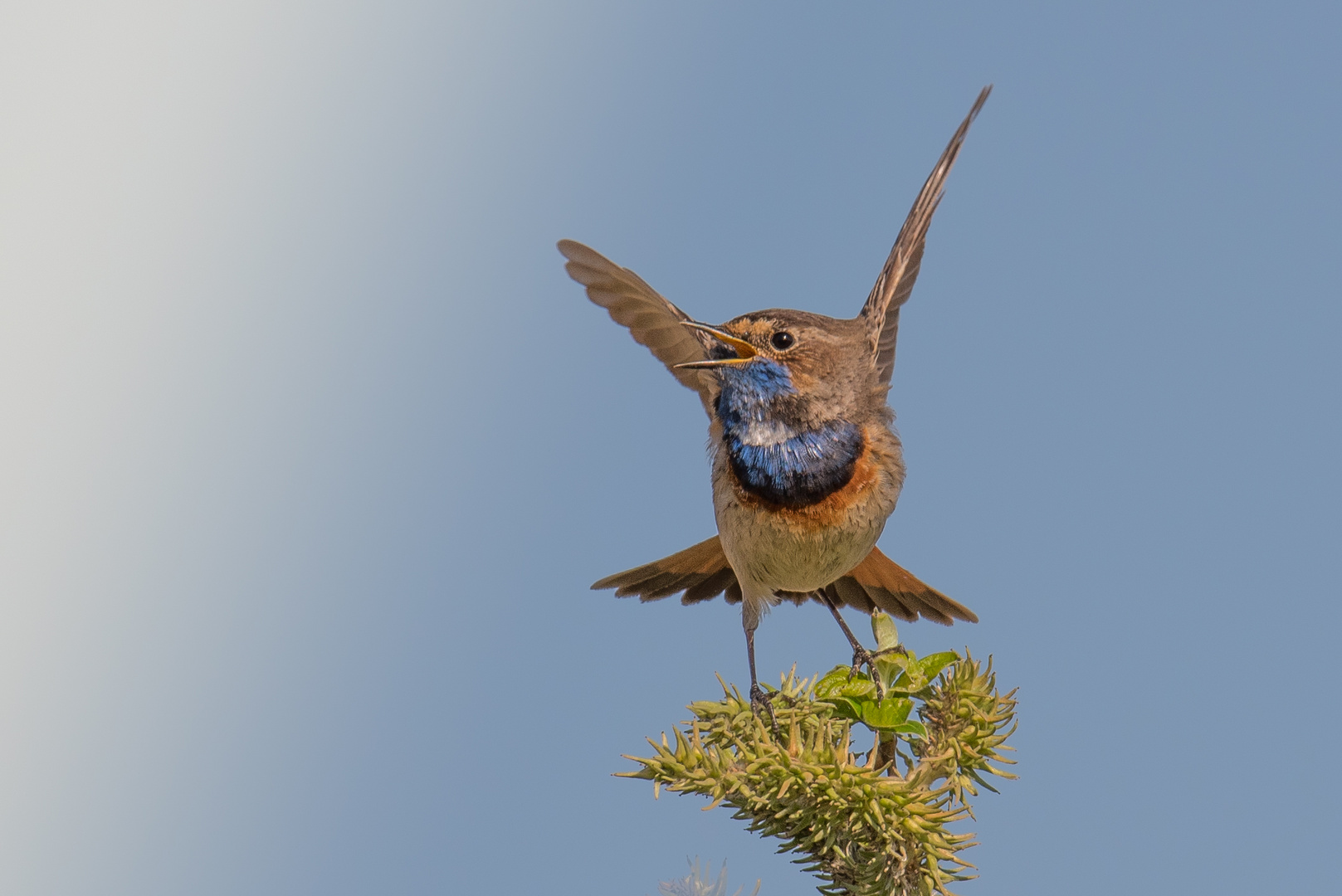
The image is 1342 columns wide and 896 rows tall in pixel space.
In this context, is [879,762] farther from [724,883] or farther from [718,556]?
[718,556]

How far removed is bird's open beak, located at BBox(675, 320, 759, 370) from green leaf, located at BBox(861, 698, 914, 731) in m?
0.92

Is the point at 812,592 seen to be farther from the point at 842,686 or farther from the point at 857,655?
the point at 842,686

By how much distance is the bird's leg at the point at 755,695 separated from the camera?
259 centimetres

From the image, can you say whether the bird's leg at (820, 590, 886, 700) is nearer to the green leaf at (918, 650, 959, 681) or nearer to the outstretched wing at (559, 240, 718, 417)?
the green leaf at (918, 650, 959, 681)

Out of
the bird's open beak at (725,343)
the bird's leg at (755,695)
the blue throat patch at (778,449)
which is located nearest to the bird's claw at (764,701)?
the bird's leg at (755,695)

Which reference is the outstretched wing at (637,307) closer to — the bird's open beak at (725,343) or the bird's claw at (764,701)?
the bird's open beak at (725,343)

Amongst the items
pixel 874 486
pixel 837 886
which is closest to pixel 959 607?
pixel 874 486

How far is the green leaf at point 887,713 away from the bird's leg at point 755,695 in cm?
20

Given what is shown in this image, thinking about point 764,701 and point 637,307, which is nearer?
point 764,701

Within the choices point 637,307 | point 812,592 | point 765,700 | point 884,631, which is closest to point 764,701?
point 765,700

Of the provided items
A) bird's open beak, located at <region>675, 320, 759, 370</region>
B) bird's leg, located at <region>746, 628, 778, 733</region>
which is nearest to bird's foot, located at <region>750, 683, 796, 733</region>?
bird's leg, located at <region>746, 628, 778, 733</region>

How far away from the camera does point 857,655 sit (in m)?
3.04

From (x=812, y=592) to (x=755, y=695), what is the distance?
713 millimetres

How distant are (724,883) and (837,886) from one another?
0.26 m
